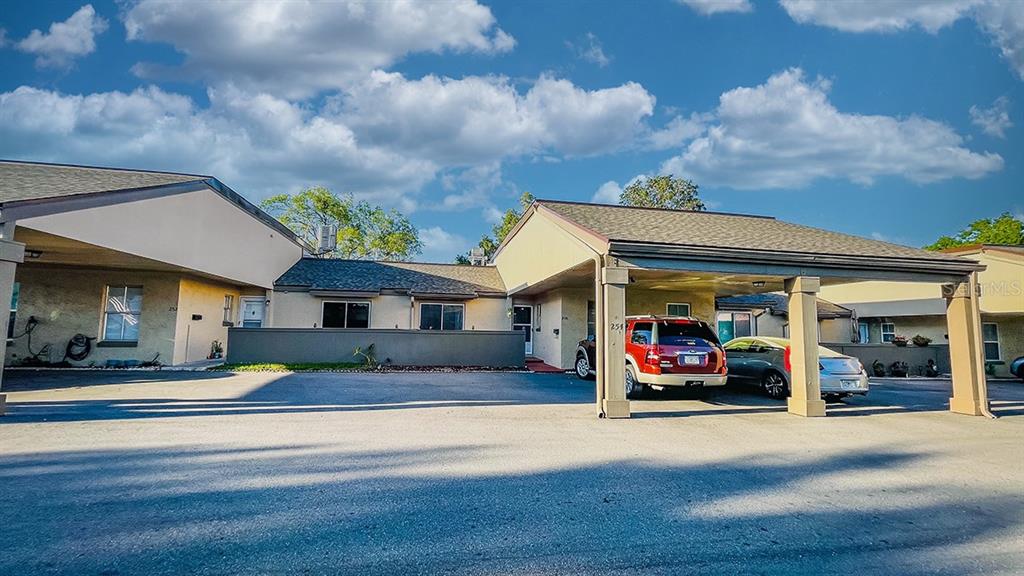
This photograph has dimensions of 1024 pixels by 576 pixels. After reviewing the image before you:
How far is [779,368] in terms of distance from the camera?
35.7 ft

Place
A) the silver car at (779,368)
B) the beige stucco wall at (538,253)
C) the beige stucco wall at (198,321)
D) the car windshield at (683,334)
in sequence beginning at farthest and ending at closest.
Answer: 1. the beige stucco wall at (198,321)
2. the beige stucco wall at (538,253)
3. the silver car at (779,368)
4. the car windshield at (683,334)

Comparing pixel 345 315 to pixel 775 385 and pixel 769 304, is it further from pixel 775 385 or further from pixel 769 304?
pixel 769 304

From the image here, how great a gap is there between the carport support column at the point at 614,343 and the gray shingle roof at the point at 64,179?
986cm

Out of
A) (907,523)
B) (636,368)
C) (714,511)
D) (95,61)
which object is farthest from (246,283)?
(907,523)

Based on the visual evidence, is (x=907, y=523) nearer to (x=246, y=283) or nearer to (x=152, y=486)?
(x=152, y=486)

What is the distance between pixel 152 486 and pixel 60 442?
2657 millimetres

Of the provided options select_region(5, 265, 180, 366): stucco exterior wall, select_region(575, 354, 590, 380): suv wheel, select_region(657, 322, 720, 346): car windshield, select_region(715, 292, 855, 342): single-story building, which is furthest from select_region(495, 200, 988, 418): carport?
select_region(5, 265, 180, 366): stucco exterior wall

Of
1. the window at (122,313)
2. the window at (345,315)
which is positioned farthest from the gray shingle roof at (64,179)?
the window at (345,315)

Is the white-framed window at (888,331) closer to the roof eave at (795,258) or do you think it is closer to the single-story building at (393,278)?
the single-story building at (393,278)

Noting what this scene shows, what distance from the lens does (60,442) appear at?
585cm

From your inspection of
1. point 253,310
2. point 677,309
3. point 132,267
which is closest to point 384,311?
point 253,310

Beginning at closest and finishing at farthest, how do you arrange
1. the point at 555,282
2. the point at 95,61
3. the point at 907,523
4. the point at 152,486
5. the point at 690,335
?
the point at 907,523
the point at 152,486
the point at 690,335
the point at 555,282
the point at 95,61

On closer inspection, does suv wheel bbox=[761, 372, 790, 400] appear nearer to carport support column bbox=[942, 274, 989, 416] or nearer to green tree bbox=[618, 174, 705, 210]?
carport support column bbox=[942, 274, 989, 416]

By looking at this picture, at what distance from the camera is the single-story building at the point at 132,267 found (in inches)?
404
